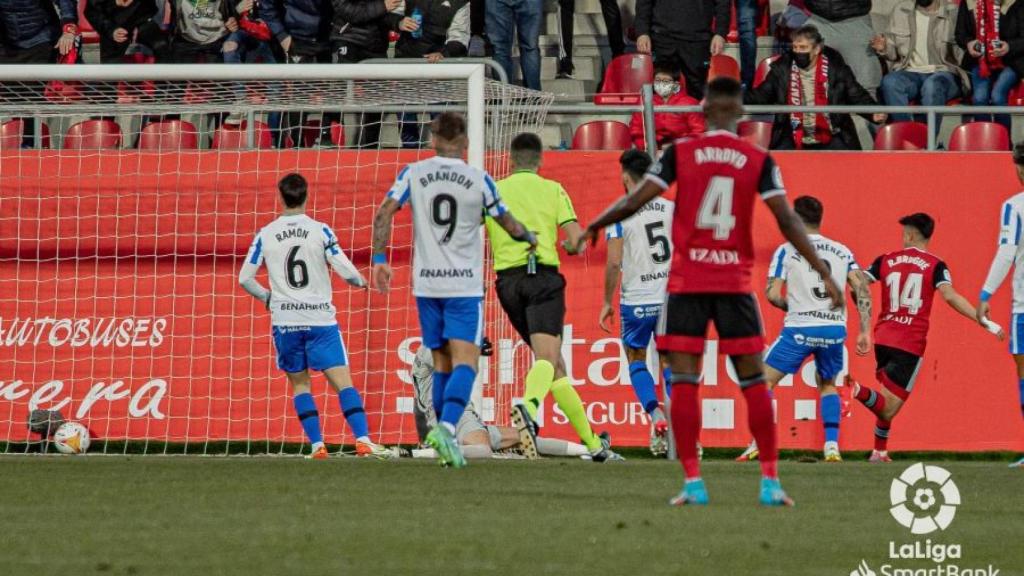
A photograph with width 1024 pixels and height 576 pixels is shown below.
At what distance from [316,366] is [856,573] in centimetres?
729

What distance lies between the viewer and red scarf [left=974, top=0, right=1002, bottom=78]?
57.7 feet

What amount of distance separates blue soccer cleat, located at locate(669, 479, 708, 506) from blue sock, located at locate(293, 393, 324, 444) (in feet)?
16.8

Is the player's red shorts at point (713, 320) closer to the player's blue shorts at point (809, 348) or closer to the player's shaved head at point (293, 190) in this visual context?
the player's shaved head at point (293, 190)

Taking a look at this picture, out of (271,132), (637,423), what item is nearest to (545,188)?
(637,423)

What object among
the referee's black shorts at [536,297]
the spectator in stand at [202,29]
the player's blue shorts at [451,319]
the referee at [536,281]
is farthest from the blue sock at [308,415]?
the spectator in stand at [202,29]

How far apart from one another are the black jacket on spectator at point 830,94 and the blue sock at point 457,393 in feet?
22.9

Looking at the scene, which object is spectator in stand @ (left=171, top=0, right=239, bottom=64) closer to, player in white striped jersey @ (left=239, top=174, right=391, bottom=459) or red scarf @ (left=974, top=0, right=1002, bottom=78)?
player in white striped jersey @ (left=239, top=174, right=391, bottom=459)

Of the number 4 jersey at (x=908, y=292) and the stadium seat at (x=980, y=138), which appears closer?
the number 4 jersey at (x=908, y=292)

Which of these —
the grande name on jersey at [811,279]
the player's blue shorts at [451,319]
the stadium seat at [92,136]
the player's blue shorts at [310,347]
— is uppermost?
the stadium seat at [92,136]

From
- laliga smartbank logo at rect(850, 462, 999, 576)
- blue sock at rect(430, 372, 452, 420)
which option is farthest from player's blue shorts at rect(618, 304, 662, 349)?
blue sock at rect(430, 372, 452, 420)

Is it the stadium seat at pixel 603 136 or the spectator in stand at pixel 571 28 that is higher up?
the spectator in stand at pixel 571 28

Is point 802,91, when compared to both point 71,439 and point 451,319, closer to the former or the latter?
point 451,319

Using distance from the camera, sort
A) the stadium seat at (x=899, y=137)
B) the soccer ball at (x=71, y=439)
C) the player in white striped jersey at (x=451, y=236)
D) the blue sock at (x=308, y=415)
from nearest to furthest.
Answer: the player in white striped jersey at (x=451, y=236) → the blue sock at (x=308, y=415) → the soccer ball at (x=71, y=439) → the stadium seat at (x=899, y=137)

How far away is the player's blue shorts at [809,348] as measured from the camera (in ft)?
45.2
